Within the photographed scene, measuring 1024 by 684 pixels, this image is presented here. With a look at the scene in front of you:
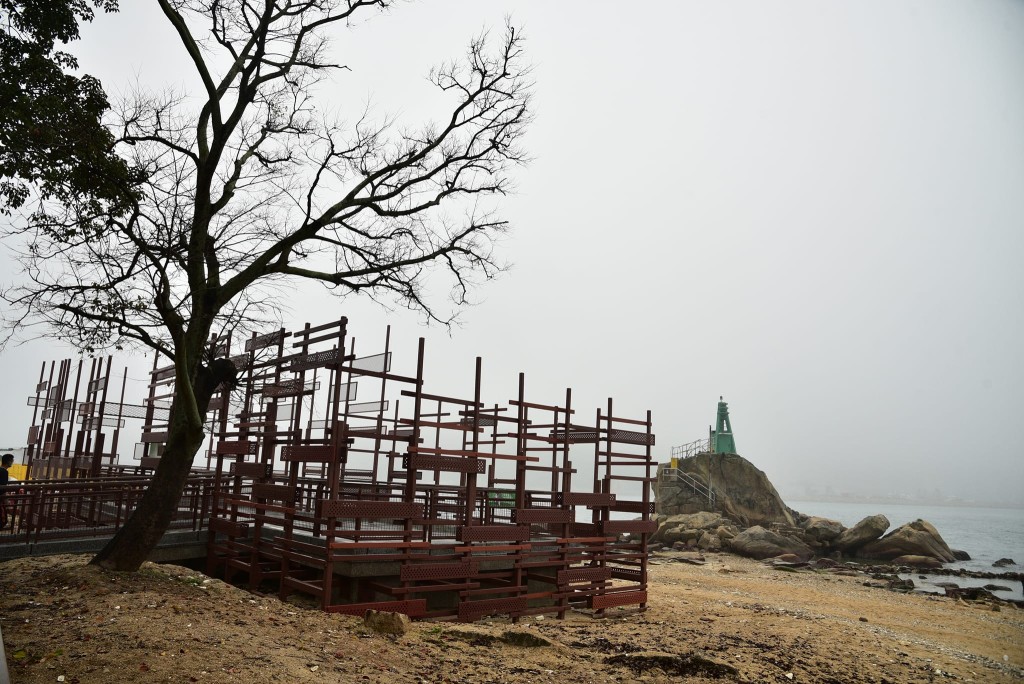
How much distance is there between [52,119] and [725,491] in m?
50.1

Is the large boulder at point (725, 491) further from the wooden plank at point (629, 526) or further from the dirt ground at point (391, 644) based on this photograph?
the wooden plank at point (629, 526)

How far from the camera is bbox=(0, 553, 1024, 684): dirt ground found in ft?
21.5

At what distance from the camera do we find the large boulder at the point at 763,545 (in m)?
36.1

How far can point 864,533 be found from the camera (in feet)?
134

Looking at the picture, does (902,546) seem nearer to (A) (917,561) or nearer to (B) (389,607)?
(A) (917,561)

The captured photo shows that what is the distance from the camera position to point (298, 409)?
40.8 feet

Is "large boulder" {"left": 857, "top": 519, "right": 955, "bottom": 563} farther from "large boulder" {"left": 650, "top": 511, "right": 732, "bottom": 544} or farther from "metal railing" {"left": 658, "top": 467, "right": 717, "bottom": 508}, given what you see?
"metal railing" {"left": 658, "top": 467, "right": 717, "bottom": 508}

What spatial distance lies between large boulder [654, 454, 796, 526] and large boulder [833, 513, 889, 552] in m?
8.73

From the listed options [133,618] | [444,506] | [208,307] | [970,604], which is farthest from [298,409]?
[970,604]

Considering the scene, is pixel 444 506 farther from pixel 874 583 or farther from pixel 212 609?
pixel 874 583

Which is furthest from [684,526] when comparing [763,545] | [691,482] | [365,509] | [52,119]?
[52,119]

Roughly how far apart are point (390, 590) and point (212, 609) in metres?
2.83

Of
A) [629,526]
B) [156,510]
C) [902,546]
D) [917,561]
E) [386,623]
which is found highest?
[156,510]

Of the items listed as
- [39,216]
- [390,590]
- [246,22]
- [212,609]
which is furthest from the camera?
[246,22]
